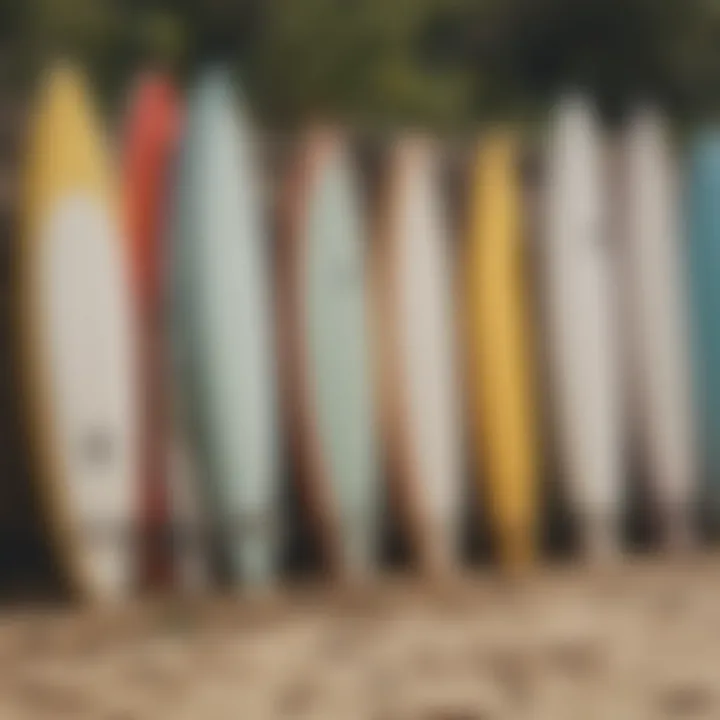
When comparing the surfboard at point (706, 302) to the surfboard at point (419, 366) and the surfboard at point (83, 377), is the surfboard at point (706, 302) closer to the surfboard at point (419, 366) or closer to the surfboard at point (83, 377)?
the surfboard at point (419, 366)

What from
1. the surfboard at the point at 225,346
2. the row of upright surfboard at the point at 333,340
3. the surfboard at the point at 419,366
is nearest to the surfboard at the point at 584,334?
the row of upright surfboard at the point at 333,340

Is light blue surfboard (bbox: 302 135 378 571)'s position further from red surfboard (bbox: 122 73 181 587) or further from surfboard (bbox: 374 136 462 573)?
red surfboard (bbox: 122 73 181 587)

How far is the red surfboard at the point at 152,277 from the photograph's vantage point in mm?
1404

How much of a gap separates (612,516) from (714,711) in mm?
462

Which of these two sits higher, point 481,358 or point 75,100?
point 75,100

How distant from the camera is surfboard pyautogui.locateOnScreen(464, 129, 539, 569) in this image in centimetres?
147

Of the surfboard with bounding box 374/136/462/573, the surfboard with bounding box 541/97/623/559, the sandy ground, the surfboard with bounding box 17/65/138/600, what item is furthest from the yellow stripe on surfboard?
the surfboard with bounding box 541/97/623/559

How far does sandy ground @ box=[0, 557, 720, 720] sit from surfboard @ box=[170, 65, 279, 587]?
8cm

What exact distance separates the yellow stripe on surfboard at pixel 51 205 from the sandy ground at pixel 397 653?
4.6 inches

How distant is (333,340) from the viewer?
1.45m

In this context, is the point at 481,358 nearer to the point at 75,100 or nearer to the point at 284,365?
the point at 284,365

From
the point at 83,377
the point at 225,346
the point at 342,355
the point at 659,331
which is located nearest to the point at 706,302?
the point at 659,331

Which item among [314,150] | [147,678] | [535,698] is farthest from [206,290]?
[535,698]

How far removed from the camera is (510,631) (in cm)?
124
